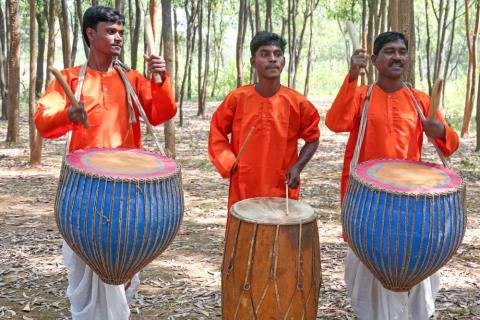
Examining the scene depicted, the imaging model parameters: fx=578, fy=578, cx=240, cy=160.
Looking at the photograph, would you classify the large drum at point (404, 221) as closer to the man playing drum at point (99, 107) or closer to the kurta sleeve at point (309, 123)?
the kurta sleeve at point (309, 123)

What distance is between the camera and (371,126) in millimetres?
3375

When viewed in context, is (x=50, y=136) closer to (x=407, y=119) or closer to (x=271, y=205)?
(x=271, y=205)

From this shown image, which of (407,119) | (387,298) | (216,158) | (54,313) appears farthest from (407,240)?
(54,313)

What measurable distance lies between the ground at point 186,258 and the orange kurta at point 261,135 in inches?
40.5

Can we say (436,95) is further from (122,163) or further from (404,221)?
(122,163)

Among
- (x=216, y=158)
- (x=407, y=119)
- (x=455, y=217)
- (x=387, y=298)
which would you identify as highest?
(x=407, y=119)

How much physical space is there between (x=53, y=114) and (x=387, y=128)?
1851 millimetres

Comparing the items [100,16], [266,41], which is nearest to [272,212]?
[266,41]

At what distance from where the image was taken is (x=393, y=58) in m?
3.23

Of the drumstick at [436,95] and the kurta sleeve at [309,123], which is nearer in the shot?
the drumstick at [436,95]

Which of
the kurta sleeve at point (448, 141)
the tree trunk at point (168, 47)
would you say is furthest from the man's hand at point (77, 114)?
the tree trunk at point (168, 47)

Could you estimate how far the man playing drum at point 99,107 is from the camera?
122 inches

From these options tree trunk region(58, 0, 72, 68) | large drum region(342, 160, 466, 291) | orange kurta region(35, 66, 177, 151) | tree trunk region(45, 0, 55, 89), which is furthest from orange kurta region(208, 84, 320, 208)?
tree trunk region(58, 0, 72, 68)

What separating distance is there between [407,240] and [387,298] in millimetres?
682
